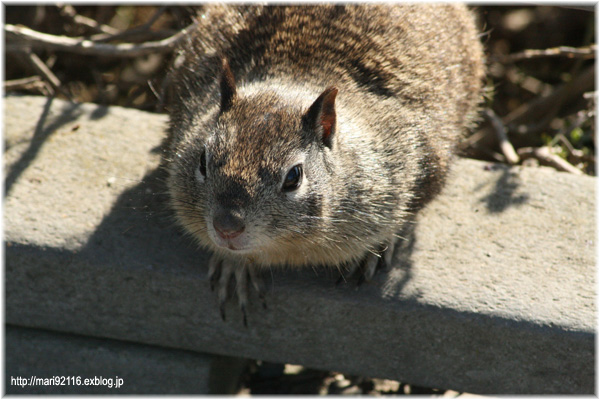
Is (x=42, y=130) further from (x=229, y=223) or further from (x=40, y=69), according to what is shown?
(x=229, y=223)

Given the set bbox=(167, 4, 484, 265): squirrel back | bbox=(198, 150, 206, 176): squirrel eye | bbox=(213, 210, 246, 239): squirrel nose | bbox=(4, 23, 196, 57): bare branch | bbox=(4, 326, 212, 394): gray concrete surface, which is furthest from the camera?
bbox=(4, 23, 196, 57): bare branch

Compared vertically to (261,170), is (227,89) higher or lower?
higher

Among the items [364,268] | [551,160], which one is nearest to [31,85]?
[364,268]

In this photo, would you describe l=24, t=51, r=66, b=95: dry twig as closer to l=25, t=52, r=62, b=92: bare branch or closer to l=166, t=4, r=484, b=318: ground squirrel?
l=25, t=52, r=62, b=92: bare branch

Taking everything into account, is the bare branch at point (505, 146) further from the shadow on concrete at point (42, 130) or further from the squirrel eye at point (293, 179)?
the shadow on concrete at point (42, 130)

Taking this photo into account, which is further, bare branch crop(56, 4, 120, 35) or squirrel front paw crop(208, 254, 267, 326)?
bare branch crop(56, 4, 120, 35)

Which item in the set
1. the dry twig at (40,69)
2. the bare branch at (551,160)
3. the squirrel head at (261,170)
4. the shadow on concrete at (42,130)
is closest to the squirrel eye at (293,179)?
the squirrel head at (261,170)

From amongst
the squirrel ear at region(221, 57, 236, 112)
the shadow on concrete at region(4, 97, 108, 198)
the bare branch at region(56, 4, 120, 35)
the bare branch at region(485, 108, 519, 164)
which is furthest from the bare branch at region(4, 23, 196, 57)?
the bare branch at region(485, 108, 519, 164)
